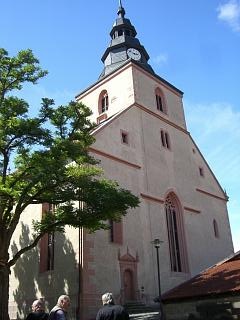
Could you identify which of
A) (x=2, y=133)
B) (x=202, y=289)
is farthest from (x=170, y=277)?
(x=2, y=133)

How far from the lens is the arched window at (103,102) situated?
1162 inches

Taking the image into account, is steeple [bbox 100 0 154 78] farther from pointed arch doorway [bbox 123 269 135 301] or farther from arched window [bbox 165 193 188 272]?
pointed arch doorway [bbox 123 269 135 301]

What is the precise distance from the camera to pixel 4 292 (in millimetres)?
13531

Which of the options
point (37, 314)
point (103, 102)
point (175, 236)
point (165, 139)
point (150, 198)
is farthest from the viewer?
point (103, 102)

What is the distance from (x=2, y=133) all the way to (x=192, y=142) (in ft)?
62.1

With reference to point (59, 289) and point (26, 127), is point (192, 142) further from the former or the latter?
point (26, 127)

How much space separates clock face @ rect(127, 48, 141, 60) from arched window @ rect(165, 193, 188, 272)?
39.4 ft

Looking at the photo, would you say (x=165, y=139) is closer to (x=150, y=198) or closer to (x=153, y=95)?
(x=153, y=95)

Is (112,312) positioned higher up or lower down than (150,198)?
lower down

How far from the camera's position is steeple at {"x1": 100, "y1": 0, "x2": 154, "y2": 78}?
30453 mm

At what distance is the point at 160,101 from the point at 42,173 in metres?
18.0

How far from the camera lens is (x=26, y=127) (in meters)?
13.8

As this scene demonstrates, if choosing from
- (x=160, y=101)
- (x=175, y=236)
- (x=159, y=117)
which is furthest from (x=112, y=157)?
(x=160, y=101)

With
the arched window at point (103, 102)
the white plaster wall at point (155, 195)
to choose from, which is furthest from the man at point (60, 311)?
the arched window at point (103, 102)
